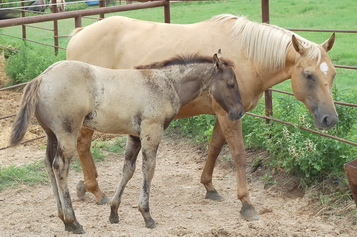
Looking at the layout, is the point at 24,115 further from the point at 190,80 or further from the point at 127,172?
the point at 190,80

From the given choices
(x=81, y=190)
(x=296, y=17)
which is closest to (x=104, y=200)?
(x=81, y=190)

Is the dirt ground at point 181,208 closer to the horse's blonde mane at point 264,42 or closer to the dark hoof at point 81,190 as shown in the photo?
the dark hoof at point 81,190

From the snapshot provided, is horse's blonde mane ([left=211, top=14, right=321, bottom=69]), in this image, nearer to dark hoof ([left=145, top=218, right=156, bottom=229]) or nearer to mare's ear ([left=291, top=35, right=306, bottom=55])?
mare's ear ([left=291, top=35, right=306, bottom=55])

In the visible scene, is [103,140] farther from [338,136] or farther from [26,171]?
[338,136]

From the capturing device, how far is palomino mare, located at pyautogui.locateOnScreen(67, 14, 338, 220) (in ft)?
14.1

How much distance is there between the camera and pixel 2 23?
213 inches

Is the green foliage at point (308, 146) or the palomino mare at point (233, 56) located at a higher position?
the palomino mare at point (233, 56)

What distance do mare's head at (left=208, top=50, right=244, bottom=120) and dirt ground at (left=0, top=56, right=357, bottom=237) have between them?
3.06 ft

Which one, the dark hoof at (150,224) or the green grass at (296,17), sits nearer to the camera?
the dark hoof at (150,224)

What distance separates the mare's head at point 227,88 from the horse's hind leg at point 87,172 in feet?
4.58

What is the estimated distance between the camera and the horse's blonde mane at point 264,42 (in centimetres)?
455

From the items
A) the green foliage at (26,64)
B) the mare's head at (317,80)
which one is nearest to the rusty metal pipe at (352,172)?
the mare's head at (317,80)

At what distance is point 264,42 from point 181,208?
64.7 inches

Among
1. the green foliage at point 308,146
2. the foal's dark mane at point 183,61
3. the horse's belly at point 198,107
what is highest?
the foal's dark mane at point 183,61
